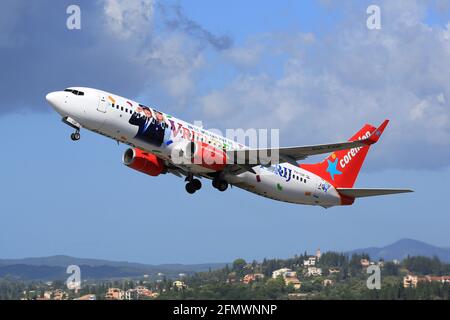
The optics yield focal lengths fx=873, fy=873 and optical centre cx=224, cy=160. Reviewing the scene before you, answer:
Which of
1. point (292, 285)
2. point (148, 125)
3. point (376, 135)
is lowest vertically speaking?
point (292, 285)

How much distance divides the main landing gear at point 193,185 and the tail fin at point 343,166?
26.7ft

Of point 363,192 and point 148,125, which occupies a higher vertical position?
point 148,125

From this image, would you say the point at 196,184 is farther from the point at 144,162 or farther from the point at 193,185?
the point at 144,162

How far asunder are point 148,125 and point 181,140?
272cm

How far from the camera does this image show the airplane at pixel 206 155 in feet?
168

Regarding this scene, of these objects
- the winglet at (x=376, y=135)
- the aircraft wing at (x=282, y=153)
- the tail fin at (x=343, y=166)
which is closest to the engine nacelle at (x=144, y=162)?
the aircraft wing at (x=282, y=153)

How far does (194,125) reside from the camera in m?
55.8

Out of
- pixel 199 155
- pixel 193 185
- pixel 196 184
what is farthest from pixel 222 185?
pixel 199 155

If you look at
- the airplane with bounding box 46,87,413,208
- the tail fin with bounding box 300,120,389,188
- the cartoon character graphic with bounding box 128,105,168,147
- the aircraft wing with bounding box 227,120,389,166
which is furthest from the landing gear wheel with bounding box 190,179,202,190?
the tail fin with bounding box 300,120,389,188

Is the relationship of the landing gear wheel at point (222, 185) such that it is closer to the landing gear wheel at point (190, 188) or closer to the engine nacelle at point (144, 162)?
the landing gear wheel at point (190, 188)

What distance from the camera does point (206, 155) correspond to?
180 ft

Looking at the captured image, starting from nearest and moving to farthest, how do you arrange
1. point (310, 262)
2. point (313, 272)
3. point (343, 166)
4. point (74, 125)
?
point (74, 125) → point (313, 272) → point (343, 166) → point (310, 262)

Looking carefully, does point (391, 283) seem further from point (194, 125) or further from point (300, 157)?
point (194, 125)

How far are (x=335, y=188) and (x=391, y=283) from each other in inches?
384
